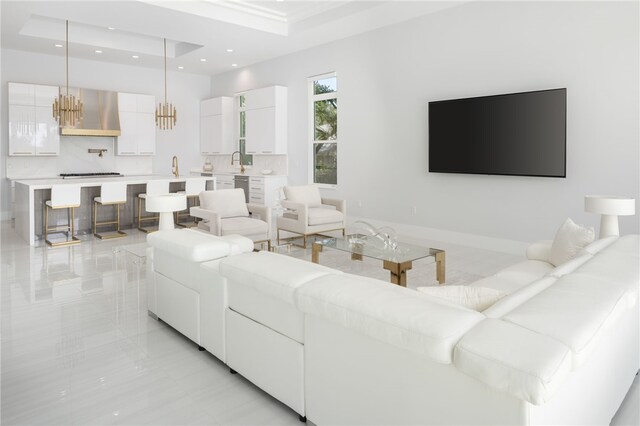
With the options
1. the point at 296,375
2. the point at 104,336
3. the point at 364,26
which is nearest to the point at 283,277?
the point at 296,375

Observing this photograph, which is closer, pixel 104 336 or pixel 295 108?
pixel 104 336

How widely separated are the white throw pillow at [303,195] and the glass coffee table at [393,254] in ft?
6.22

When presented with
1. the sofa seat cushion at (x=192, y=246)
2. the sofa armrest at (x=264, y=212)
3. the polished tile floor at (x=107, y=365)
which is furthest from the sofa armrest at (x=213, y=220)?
the sofa seat cushion at (x=192, y=246)

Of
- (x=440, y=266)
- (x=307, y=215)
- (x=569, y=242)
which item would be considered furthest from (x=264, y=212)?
(x=569, y=242)

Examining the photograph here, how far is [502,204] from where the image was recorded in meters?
6.18

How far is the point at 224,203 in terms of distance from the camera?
6121 millimetres

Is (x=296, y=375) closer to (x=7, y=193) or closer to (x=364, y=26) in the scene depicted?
(x=364, y=26)

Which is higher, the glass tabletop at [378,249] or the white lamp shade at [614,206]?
the white lamp shade at [614,206]

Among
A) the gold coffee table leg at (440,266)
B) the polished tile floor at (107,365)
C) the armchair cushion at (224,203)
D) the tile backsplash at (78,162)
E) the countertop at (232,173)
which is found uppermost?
the tile backsplash at (78,162)

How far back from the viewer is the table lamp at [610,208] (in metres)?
4.08

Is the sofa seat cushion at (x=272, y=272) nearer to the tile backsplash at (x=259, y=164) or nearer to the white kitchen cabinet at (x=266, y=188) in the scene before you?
the white kitchen cabinet at (x=266, y=188)

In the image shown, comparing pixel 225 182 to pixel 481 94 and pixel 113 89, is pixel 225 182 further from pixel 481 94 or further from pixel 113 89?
pixel 481 94

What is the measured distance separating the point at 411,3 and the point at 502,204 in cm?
295

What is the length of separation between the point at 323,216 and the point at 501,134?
2567 mm
